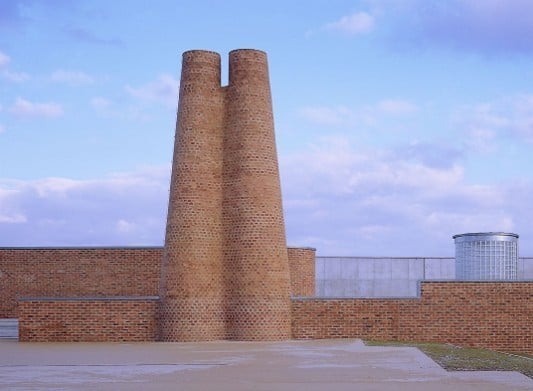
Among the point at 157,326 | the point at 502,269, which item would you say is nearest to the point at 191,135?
the point at 157,326

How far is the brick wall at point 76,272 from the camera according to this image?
3228 cm

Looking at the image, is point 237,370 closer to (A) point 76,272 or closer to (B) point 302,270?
(A) point 76,272

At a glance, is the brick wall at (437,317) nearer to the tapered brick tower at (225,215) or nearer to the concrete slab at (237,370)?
the tapered brick tower at (225,215)

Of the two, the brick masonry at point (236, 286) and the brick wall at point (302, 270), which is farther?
the brick wall at point (302, 270)

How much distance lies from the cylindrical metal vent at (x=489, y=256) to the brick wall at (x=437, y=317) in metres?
4.01

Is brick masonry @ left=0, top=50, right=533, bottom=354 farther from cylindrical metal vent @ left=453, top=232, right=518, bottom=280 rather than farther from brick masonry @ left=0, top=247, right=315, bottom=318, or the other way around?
brick masonry @ left=0, top=247, right=315, bottom=318

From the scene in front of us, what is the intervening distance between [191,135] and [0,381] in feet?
40.4

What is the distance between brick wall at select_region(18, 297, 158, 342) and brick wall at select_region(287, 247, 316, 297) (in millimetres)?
9875

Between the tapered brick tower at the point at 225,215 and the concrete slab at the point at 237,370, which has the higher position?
the tapered brick tower at the point at 225,215

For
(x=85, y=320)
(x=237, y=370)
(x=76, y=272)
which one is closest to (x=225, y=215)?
(x=85, y=320)

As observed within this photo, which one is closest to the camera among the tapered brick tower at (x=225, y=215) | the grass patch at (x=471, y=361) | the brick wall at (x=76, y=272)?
the grass patch at (x=471, y=361)

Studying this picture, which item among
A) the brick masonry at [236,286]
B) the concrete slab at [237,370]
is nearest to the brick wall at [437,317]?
the brick masonry at [236,286]

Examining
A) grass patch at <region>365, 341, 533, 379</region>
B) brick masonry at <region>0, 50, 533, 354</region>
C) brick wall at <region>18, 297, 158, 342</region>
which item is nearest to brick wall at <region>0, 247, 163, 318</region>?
brick wall at <region>18, 297, 158, 342</region>

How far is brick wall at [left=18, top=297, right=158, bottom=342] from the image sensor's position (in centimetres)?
2516
